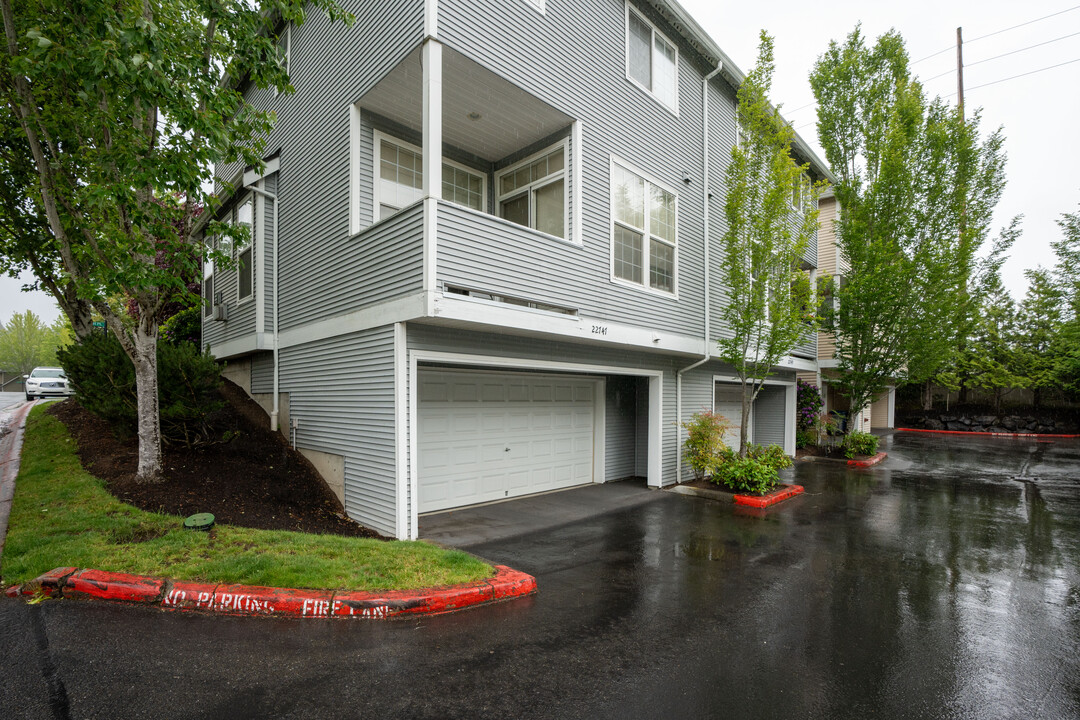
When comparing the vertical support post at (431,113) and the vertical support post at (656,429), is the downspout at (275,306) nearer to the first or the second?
the vertical support post at (431,113)

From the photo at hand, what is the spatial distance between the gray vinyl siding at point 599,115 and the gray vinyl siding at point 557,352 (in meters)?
0.76

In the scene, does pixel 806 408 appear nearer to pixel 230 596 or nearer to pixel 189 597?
pixel 230 596

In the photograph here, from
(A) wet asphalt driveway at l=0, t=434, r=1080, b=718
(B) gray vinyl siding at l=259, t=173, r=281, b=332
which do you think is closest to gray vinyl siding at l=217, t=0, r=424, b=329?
(B) gray vinyl siding at l=259, t=173, r=281, b=332

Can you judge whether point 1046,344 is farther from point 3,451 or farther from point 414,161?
point 3,451

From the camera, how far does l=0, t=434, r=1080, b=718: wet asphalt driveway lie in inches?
122

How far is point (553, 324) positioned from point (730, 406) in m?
8.58

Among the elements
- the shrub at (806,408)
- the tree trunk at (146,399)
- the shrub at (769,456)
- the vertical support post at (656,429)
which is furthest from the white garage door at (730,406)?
the tree trunk at (146,399)

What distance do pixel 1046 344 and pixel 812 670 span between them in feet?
95.8

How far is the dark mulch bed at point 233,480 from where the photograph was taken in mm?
6414

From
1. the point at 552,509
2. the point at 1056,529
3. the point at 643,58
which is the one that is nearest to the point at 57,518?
the point at 552,509

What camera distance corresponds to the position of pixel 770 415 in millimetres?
15820

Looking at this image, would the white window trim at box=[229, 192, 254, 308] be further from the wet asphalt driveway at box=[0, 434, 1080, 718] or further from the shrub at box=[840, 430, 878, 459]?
the shrub at box=[840, 430, 878, 459]

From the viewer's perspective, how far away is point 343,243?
25.0ft

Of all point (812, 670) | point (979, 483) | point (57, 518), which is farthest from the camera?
point (979, 483)
